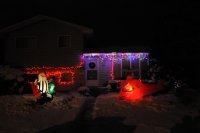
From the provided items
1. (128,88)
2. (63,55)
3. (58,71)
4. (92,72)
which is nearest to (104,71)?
(92,72)

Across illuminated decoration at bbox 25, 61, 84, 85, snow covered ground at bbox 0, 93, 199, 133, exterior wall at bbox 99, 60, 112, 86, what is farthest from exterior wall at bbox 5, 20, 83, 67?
snow covered ground at bbox 0, 93, 199, 133

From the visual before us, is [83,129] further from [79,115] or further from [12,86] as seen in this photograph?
[12,86]

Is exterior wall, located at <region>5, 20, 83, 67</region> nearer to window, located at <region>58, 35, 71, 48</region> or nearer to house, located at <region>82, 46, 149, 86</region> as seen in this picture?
window, located at <region>58, 35, 71, 48</region>

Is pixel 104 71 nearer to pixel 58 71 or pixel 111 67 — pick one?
pixel 111 67

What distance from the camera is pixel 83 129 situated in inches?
440

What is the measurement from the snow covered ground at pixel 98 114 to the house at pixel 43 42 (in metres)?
7.05

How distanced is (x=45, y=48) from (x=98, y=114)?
11.7 m

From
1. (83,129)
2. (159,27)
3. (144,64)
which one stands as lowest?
(83,129)

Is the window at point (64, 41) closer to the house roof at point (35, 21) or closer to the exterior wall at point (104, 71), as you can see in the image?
the house roof at point (35, 21)

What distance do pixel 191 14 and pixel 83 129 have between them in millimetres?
8768

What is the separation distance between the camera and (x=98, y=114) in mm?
13312

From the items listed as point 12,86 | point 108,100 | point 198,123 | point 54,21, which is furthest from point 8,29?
point 198,123

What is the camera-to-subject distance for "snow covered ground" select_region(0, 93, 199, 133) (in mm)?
11391

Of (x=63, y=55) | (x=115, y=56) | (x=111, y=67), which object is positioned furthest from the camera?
(x=63, y=55)
